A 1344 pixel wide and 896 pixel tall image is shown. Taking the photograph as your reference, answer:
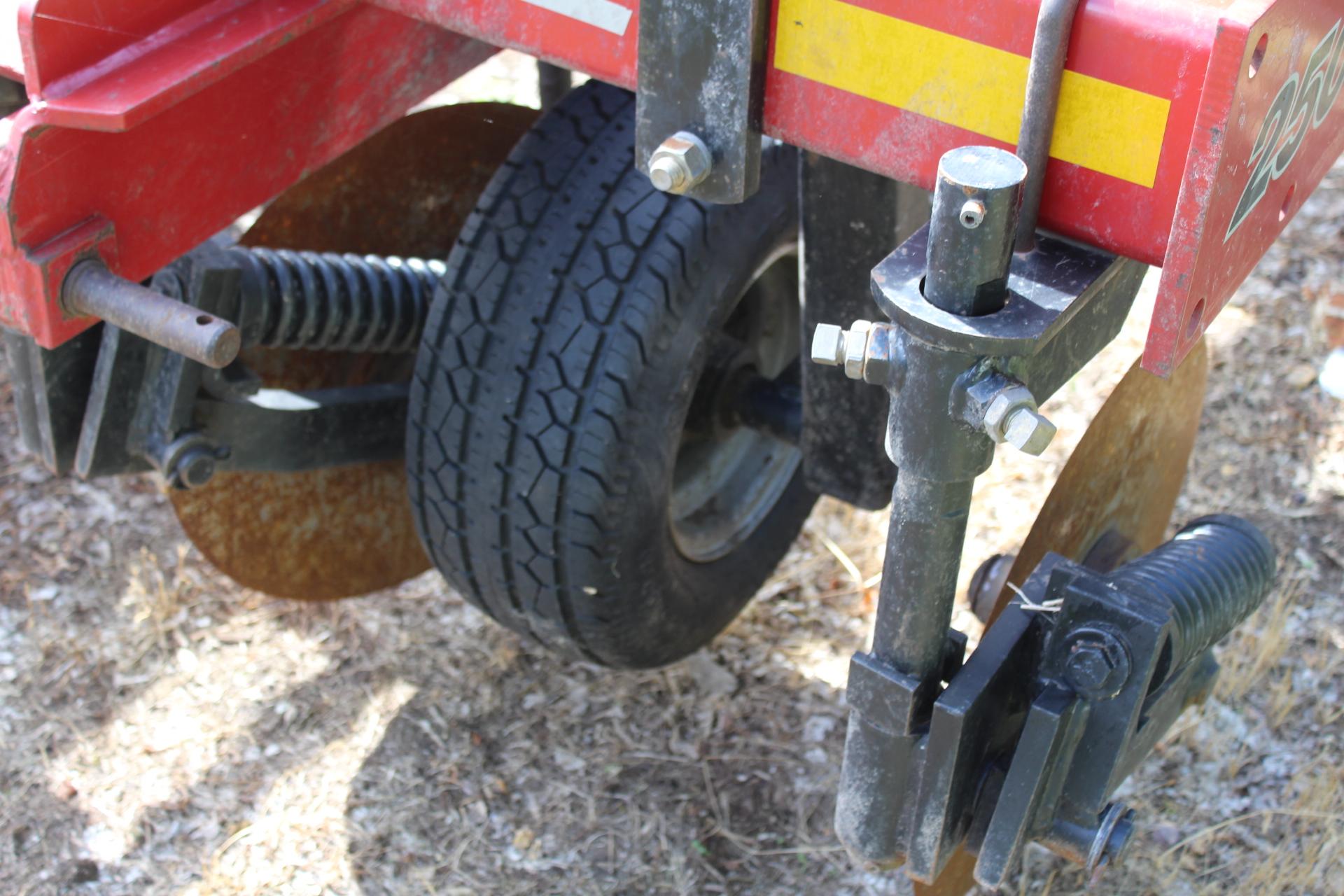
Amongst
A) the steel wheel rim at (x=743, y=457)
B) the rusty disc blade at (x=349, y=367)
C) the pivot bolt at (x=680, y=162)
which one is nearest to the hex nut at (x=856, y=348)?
the pivot bolt at (x=680, y=162)

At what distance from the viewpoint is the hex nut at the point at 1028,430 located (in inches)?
54.4

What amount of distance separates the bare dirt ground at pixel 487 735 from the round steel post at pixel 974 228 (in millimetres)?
1321

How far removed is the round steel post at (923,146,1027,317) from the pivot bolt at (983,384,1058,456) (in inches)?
3.6

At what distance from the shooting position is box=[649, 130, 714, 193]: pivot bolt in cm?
162

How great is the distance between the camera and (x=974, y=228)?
1377 mm

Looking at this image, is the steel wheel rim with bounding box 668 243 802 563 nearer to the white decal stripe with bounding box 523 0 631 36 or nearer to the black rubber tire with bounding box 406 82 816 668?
the black rubber tire with bounding box 406 82 816 668

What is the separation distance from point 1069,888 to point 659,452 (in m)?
0.99

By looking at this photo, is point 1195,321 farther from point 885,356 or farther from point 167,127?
point 167,127

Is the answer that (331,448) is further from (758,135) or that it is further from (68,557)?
(758,135)

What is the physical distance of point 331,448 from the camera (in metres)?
2.51

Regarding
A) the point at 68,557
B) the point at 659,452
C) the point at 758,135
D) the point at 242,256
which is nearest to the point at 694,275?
the point at 659,452

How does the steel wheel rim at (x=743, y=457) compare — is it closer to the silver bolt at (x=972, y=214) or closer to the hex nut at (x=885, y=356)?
the hex nut at (x=885, y=356)

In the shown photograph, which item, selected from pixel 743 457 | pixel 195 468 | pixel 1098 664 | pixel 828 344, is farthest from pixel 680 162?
pixel 743 457

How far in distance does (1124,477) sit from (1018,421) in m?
0.83
